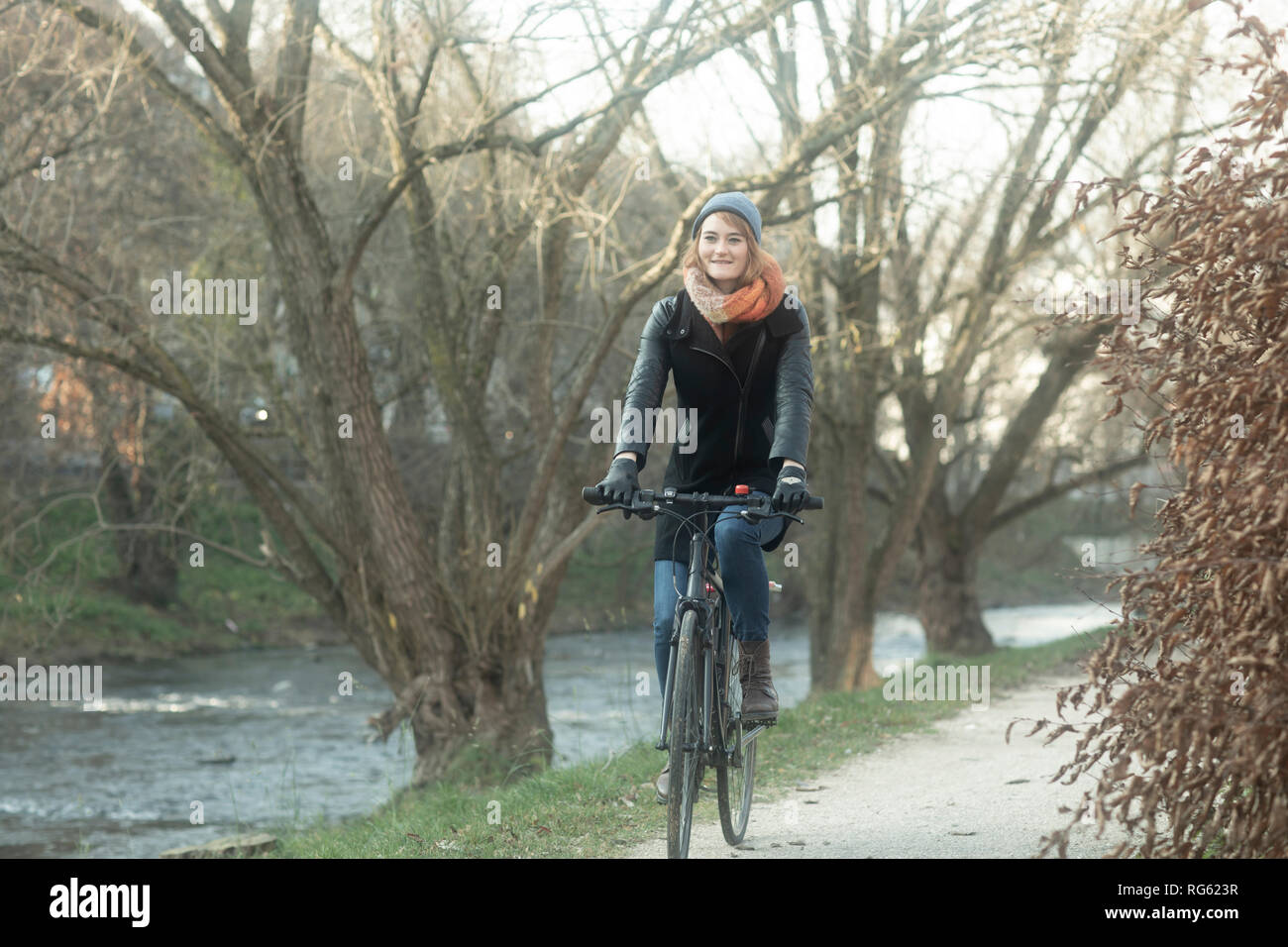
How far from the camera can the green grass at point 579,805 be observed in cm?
563

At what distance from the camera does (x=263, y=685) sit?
22609mm

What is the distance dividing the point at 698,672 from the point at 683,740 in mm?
262

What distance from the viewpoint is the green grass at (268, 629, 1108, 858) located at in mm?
5629

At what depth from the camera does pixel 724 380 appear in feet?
16.3

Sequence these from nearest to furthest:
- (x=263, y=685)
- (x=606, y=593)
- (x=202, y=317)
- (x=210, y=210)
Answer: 1. (x=202, y=317)
2. (x=210, y=210)
3. (x=263, y=685)
4. (x=606, y=593)

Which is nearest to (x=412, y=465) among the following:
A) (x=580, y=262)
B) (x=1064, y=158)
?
(x=580, y=262)

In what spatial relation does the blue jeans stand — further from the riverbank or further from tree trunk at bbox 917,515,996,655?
the riverbank

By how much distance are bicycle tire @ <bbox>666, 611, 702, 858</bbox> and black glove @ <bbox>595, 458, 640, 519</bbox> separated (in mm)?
479

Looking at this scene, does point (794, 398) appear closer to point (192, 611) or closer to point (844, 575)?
point (844, 575)

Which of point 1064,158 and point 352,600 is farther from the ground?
point 1064,158

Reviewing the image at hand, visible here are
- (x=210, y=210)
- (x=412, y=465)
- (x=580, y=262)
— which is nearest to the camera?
(x=580, y=262)

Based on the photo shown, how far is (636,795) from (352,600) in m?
5.46

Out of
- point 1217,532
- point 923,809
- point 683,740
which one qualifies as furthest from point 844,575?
point 1217,532
